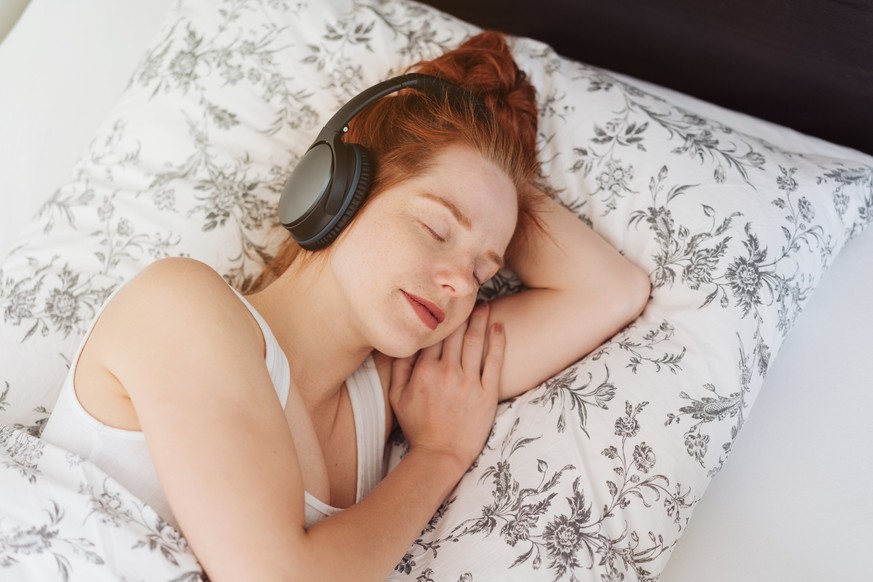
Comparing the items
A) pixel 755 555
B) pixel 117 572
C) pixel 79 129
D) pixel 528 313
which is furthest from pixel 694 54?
pixel 117 572

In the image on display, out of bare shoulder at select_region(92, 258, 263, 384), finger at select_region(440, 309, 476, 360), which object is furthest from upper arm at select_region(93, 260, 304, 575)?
finger at select_region(440, 309, 476, 360)

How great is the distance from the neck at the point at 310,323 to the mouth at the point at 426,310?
0.11m

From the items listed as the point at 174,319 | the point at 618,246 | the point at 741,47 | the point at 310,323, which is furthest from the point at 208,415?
the point at 741,47

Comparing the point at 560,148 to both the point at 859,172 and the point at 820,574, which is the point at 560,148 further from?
the point at 820,574

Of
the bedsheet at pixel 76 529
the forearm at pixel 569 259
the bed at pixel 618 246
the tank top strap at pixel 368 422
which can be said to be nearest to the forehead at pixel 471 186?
the forearm at pixel 569 259

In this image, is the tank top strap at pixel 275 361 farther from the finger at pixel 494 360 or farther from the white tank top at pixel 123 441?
the finger at pixel 494 360

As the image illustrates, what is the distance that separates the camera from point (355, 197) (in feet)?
3.60

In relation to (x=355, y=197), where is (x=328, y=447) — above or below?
below

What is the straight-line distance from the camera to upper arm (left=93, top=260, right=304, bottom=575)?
0.90 m

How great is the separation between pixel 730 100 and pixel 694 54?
→ 0.13m

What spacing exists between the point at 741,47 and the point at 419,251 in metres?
0.86

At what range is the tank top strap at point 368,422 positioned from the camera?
1.24 m

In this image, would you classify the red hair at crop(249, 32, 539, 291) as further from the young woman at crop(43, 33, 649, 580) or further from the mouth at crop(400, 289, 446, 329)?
the mouth at crop(400, 289, 446, 329)

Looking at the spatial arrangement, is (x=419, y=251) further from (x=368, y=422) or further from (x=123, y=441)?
(x=123, y=441)
